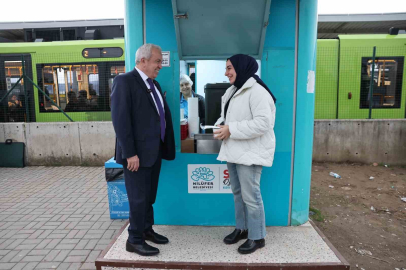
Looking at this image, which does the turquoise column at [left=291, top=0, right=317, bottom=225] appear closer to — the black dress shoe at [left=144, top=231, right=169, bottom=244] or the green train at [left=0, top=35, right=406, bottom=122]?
the black dress shoe at [left=144, top=231, right=169, bottom=244]

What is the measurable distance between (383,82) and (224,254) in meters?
6.37

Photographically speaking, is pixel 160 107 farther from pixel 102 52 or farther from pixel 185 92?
pixel 102 52

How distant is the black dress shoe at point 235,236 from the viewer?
2678 mm

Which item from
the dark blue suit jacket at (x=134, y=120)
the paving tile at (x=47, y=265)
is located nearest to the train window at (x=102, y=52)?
the dark blue suit jacket at (x=134, y=120)

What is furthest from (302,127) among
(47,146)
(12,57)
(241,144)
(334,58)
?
(12,57)

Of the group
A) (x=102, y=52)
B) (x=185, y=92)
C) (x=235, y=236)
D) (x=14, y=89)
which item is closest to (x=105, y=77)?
(x=102, y=52)

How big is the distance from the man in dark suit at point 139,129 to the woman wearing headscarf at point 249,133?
1.79 feet

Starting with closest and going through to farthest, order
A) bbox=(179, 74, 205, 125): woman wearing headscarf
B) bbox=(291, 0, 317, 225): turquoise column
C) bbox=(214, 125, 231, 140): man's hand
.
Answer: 1. bbox=(214, 125, 231, 140): man's hand
2. bbox=(291, 0, 317, 225): turquoise column
3. bbox=(179, 74, 205, 125): woman wearing headscarf

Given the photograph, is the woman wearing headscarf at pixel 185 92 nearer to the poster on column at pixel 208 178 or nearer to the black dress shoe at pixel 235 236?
the poster on column at pixel 208 178

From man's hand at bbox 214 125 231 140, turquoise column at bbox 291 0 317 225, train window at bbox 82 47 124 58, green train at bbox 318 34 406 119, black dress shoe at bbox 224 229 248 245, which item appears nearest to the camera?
man's hand at bbox 214 125 231 140

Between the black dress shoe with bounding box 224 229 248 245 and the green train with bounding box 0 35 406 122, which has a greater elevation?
the green train with bounding box 0 35 406 122

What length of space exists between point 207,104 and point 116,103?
1.17 m

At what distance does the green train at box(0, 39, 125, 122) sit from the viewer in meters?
7.15

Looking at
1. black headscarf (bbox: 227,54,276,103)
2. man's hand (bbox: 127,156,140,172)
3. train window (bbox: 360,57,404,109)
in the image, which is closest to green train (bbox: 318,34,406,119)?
train window (bbox: 360,57,404,109)
